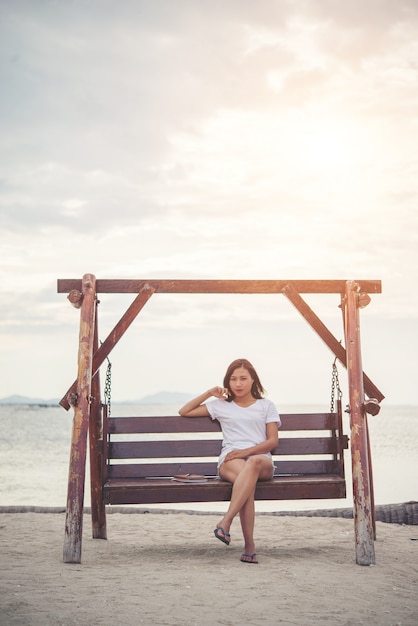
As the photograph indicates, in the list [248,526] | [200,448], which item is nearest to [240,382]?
[200,448]

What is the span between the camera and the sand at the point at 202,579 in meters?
4.48

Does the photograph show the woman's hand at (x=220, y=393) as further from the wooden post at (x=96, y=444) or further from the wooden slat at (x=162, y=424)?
the wooden post at (x=96, y=444)

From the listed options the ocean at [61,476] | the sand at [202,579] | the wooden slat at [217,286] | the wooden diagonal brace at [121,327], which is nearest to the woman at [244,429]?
the sand at [202,579]

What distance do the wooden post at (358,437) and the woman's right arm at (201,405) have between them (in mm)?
1188

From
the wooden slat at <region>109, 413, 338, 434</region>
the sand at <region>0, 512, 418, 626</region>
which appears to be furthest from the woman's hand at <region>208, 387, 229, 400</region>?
the sand at <region>0, 512, 418, 626</region>

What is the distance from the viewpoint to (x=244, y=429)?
6.68m

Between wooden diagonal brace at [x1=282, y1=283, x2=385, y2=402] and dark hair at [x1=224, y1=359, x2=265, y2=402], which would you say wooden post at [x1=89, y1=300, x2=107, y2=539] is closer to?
dark hair at [x1=224, y1=359, x2=265, y2=402]

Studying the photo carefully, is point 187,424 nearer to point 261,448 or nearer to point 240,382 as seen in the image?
point 240,382

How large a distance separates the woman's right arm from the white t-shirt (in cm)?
8

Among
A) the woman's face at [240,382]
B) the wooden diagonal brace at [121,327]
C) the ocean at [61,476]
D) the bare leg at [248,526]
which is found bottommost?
the ocean at [61,476]

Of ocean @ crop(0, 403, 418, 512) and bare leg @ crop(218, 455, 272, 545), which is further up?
bare leg @ crop(218, 455, 272, 545)

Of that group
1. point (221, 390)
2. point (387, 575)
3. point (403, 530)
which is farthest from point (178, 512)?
point (387, 575)

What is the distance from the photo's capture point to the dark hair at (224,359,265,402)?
683 cm

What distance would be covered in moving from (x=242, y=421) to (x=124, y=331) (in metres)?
1.36
